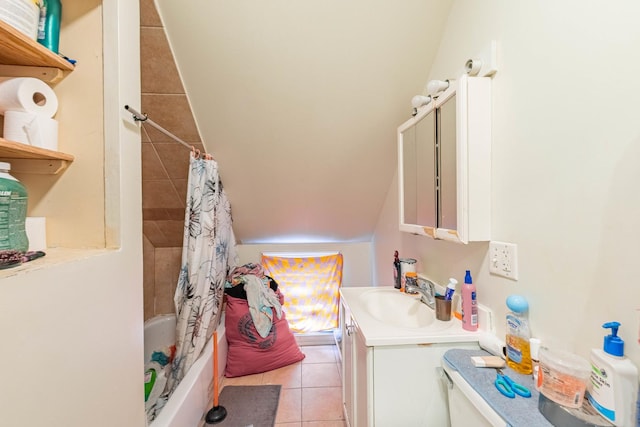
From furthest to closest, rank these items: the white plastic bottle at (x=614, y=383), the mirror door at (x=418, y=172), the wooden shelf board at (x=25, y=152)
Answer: the mirror door at (x=418, y=172) < the wooden shelf board at (x=25, y=152) < the white plastic bottle at (x=614, y=383)

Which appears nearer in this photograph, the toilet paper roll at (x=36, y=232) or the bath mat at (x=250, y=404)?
the toilet paper roll at (x=36, y=232)

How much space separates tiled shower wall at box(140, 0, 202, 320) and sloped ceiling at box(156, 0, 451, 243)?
73 millimetres

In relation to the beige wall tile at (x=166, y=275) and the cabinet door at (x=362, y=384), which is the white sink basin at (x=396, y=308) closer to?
the cabinet door at (x=362, y=384)

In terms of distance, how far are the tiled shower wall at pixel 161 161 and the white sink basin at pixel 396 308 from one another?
154 cm

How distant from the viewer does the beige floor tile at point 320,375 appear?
1.95 meters

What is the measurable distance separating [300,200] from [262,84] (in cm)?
99

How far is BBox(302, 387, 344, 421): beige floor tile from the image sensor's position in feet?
5.41

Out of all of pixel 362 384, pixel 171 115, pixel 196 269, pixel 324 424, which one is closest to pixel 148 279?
pixel 196 269

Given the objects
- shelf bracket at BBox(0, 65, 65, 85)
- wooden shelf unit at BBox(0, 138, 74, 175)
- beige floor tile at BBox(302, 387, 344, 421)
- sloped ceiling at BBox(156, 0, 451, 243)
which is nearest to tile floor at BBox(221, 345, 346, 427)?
beige floor tile at BBox(302, 387, 344, 421)

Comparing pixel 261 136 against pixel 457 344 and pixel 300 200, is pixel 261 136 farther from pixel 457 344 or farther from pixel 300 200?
pixel 457 344

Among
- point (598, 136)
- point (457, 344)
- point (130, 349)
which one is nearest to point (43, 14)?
point (130, 349)

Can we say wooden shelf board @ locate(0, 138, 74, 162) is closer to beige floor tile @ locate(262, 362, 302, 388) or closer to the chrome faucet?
the chrome faucet

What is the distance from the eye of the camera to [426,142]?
1271mm

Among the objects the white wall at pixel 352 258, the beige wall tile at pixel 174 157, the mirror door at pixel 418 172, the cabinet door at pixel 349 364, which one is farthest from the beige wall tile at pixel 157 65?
the white wall at pixel 352 258
